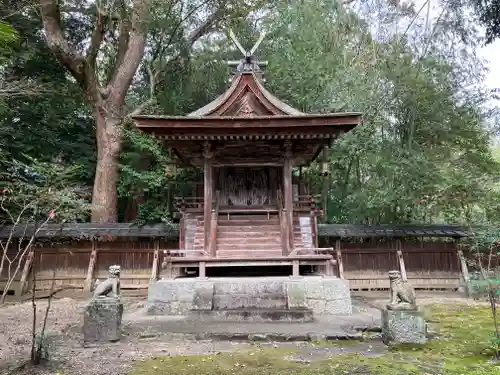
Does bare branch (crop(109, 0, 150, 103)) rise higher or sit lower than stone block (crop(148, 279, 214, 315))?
higher

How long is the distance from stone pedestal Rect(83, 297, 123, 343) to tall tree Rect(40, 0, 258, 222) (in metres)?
8.47

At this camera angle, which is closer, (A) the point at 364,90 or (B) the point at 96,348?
(B) the point at 96,348

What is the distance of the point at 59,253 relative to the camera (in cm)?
1354

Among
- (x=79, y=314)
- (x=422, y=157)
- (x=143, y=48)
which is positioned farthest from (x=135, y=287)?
(x=422, y=157)

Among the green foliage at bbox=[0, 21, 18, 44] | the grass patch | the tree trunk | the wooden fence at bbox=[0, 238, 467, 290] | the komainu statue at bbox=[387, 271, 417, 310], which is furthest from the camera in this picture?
the tree trunk

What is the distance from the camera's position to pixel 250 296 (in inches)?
364

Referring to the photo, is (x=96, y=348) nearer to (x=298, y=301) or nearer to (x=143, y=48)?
(x=298, y=301)

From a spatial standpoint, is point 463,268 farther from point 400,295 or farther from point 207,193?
point 207,193

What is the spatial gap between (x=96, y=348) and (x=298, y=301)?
4.35m

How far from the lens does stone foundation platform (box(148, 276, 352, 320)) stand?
9.04 meters

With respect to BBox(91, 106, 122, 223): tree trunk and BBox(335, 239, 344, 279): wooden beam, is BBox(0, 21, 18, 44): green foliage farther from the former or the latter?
BBox(91, 106, 122, 223): tree trunk

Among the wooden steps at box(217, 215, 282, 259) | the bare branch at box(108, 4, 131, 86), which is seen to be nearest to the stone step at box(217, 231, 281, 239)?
the wooden steps at box(217, 215, 282, 259)

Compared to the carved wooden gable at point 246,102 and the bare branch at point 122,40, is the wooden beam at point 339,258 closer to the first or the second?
the carved wooden gable at point 246,102

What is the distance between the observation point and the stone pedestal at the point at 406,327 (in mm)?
6445
